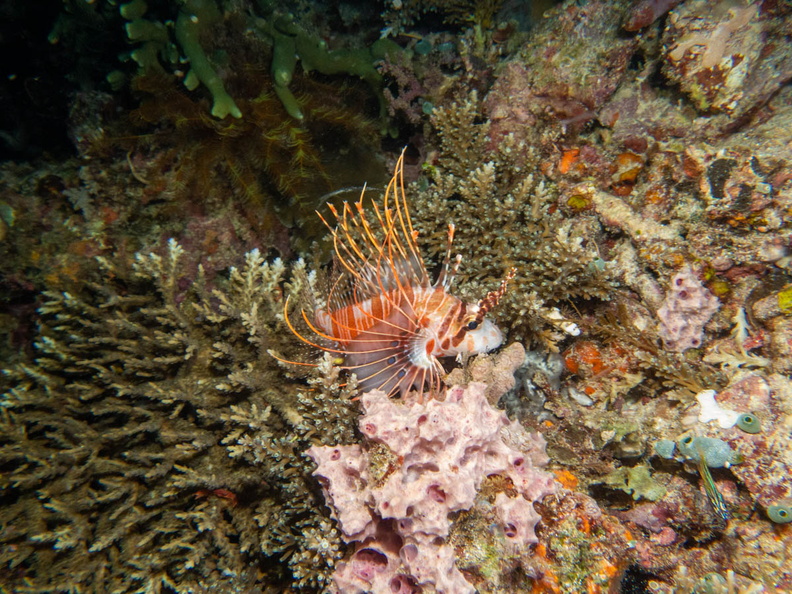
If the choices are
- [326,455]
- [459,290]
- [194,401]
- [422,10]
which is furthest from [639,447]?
[422,10]

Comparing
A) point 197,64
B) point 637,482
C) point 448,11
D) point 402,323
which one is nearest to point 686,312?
point 637,482

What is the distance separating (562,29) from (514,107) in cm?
80

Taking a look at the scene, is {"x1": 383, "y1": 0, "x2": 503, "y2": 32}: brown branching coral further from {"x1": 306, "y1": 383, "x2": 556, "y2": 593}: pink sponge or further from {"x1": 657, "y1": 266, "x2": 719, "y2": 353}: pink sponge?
{"x1": 306, "y1": 383, "x2": 556, "y2": 593}: pink sponge

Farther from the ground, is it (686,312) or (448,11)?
(448,11)

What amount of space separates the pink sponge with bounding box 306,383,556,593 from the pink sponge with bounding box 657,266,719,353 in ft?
4.96

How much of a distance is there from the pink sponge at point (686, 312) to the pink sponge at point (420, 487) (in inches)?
59.5

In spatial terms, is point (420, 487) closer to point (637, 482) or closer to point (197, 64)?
point (637, 482)

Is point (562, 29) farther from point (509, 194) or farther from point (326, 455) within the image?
point (326, 455)

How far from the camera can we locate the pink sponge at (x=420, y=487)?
1.79m

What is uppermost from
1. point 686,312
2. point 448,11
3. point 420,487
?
point 448,11

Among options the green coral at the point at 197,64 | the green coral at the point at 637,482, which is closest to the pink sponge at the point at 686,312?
the green coral at the point at 637,482

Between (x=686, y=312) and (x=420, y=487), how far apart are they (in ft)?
7.51

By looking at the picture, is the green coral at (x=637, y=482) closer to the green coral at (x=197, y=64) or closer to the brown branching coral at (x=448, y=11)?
the green coral at (x=197, y=64)

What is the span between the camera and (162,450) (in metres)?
2.73
